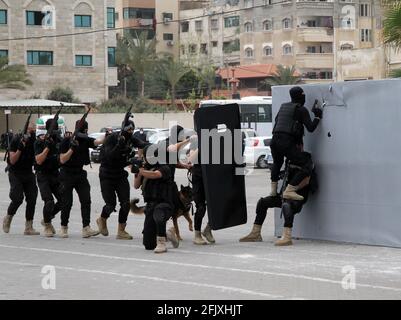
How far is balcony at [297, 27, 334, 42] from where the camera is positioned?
303 feet

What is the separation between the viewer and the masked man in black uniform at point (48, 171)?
1452 cm

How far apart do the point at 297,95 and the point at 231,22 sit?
9275 centimetres

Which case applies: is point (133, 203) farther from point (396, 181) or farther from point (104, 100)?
point (104, 100)

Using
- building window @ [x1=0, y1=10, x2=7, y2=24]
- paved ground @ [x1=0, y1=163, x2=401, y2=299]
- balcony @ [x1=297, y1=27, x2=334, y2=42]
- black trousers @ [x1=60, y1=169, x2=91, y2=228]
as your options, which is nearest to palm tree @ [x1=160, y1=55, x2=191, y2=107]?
building window @ [x1=0, y1=10, x2=7, y2=24]

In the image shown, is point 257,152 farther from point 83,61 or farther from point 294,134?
point 83,61

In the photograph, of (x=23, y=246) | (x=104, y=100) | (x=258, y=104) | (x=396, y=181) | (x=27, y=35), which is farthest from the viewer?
(x=104, y=100)

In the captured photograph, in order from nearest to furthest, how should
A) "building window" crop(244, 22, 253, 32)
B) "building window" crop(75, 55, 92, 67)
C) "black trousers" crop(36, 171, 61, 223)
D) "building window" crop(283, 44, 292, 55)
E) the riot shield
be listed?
the riot shield → "black trousers" crop(36, 171, 61, 223) → "building window" crop(75, 55, 92, 67) → "building window" crop(283, 44, 292, 55) → "building window" crop(244, 22, 253, 32)

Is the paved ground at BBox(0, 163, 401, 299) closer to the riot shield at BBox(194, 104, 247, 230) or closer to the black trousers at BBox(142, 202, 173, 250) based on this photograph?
the black trousers at BBox(142, 202, 173, 250)

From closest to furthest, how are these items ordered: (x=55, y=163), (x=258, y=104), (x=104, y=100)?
1. (x=55, y=163)
2. (x=258, y=104)
3. (x=104, y=100)

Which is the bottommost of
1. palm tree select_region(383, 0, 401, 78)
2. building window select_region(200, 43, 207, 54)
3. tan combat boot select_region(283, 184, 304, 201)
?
tan combat boot select_region(283, 184, 304, 201)

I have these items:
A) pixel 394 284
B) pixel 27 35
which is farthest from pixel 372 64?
pixel 394 284

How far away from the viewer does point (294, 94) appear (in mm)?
Result: 12578

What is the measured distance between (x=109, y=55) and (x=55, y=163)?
67337 mm

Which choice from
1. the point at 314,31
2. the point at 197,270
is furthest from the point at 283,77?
the point at 197,270
